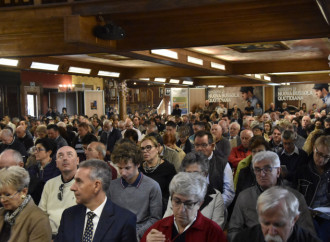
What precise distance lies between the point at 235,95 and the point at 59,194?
1837cm

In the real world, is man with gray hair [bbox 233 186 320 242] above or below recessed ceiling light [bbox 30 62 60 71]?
below

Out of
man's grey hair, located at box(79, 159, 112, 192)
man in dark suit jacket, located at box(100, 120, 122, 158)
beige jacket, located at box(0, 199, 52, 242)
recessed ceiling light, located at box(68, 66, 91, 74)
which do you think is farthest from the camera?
recessed ceiling light, located at box(68, 66, 91, 74)

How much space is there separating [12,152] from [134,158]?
1659 mm

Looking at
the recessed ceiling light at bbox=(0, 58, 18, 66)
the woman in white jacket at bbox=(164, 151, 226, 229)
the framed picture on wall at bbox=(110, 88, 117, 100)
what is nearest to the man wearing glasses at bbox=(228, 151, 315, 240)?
the woman in white jacket at bbox=(164, 151, 226, 229)

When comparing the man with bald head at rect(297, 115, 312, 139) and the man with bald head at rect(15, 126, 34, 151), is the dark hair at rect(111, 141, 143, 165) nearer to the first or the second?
the man with bald head at rect(15, 126, 34, 151)

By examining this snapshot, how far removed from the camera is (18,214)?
3160mm

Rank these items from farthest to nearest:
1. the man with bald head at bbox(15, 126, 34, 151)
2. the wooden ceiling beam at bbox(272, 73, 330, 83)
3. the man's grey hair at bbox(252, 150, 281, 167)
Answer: the wooden ceiling beam at bbox(272, 73, 330, 83) → the man with bald head at bbox(15, 126, 34, 151) → the man's grey hair at bbox(252, 150, 281, 167)

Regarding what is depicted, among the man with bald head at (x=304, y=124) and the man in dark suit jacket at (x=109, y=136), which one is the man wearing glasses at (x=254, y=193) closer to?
the man in dark suit jacket at (x=109, y=136)

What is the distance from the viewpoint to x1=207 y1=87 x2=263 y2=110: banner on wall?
70.4 ft

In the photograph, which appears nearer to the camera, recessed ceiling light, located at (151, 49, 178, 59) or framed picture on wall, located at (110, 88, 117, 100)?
recessed ceiling light, located at (151, 49, 178, 59)

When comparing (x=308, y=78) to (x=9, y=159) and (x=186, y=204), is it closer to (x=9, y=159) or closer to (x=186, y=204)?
(x=9, y=159)

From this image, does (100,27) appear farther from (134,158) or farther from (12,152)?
(134,158)

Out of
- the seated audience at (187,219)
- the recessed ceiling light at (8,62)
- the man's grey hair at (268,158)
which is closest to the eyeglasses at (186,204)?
the seated audience at (187,219)

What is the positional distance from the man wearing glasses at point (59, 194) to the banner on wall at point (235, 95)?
17860mm
